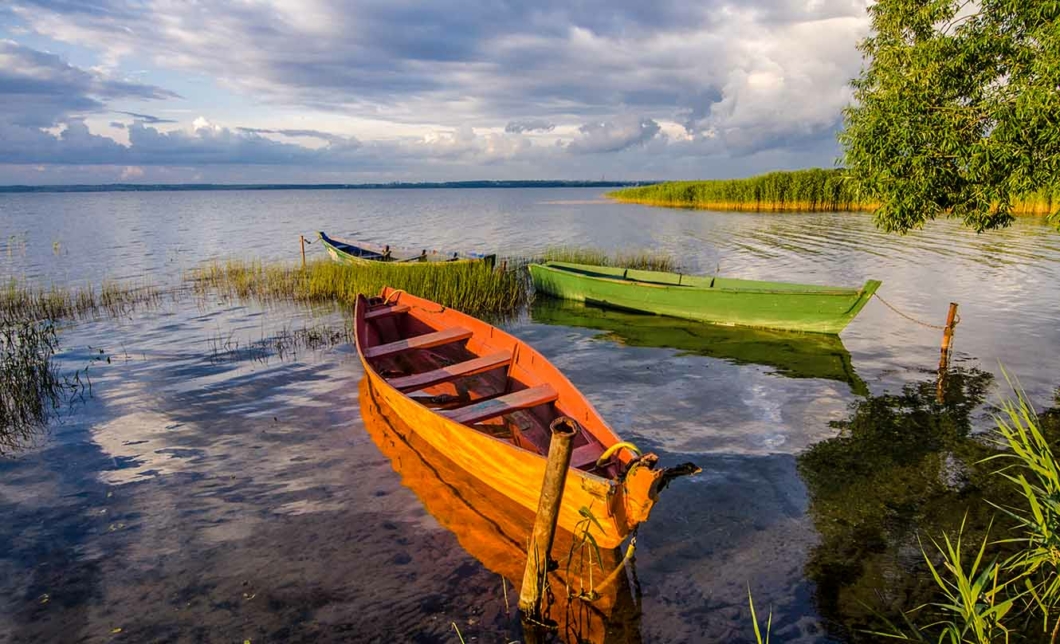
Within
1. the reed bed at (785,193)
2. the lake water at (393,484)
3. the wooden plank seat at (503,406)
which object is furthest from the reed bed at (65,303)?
the reed bed at (785,193)

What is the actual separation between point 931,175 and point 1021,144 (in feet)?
3.46

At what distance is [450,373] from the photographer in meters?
8.34

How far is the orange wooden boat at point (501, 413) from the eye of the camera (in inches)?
183

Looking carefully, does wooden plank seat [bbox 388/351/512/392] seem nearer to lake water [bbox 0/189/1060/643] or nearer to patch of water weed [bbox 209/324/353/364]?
lake water [bbox 0/189/1060/643]

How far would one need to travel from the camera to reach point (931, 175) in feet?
28.6

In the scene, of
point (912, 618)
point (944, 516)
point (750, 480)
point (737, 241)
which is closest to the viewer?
point (912, 618)

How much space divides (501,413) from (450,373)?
1.65m

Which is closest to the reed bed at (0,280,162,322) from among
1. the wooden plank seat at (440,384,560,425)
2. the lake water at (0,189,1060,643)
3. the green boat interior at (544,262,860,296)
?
the lake water at (0,189,1060,643)

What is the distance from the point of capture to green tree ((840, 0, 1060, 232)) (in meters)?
7.80

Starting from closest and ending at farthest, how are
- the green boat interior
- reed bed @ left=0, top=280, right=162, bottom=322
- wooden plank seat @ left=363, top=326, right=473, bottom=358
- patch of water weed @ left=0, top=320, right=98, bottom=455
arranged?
patch of water weed @ left=0, top=320, right=98, bottom=455 < wooden plank seat @ left=363, top=326, right=473, bottom=358 < the green boat interior < reed bed @ left=0, top=280, right=162, bottom=322

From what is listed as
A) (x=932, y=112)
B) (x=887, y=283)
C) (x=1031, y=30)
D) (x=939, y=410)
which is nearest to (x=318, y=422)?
(x=939, y=410)

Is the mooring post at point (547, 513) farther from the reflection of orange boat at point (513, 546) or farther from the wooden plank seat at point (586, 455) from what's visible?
the wooden plank seat at point (586, 455)

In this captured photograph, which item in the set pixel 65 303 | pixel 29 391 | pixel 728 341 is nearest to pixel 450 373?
pixel 29 391

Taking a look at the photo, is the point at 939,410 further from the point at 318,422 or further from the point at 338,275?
the point at 338,275
